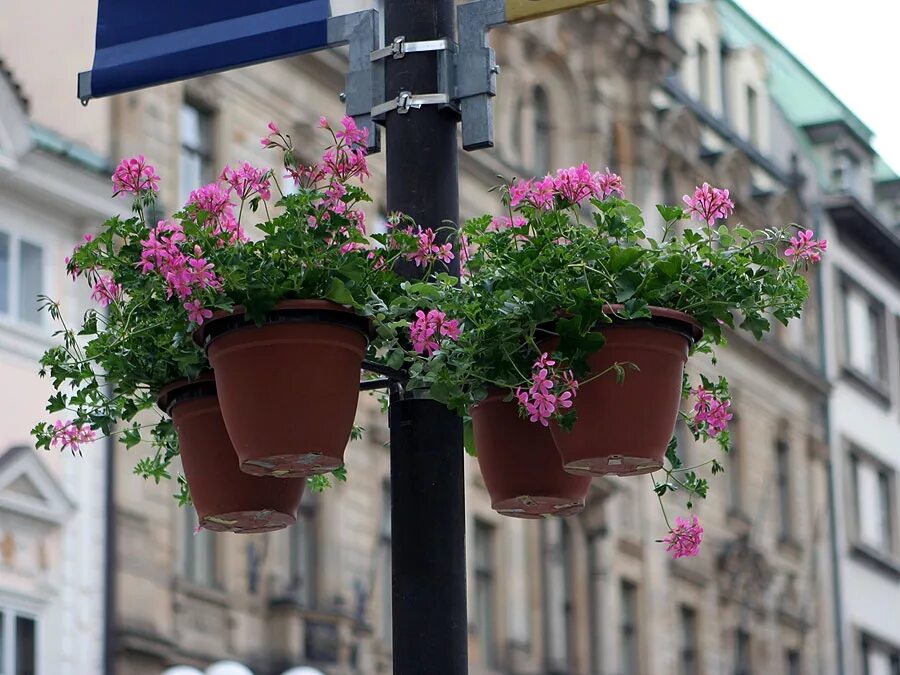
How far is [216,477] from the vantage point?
5.33 meters

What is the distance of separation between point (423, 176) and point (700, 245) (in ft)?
2.24

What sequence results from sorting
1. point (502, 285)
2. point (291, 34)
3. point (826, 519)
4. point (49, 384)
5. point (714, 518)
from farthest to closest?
point (826, 519) → point (714, 518) → point (49, 384) → point (291, 34) → point (502, 285)

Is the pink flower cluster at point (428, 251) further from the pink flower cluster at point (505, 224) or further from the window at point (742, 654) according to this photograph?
the window at point (742, 654)

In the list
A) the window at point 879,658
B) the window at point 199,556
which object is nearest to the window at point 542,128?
the window at point 199,556

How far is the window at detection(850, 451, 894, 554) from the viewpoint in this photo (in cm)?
3778

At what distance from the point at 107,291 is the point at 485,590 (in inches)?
844

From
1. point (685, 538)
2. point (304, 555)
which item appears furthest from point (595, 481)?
point (685, 538)

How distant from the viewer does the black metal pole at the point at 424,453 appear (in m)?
4.79

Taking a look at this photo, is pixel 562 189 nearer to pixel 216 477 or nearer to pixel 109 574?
pixel 216 477

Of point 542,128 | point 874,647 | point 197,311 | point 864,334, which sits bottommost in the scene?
point 197,311

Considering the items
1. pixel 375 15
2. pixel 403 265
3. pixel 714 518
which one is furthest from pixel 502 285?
pixel 714 518

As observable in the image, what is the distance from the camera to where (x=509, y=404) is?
5.11m

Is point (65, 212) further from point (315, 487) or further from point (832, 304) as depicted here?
point (832, 304)

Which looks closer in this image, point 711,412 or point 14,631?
point 711,412
